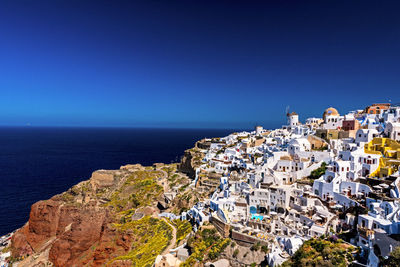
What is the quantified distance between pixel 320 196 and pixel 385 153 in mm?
10971

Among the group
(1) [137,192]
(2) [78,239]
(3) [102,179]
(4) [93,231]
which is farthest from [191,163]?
(2) [78,239]

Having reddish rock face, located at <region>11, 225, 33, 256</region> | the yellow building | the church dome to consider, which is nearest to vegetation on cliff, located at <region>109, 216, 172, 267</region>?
reddish rock face, located at <region>11, 225, 33, 256</region>

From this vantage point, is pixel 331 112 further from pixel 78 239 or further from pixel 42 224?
→ pixel 42 224

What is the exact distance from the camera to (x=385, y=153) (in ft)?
98.9

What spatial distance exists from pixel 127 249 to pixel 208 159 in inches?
1053

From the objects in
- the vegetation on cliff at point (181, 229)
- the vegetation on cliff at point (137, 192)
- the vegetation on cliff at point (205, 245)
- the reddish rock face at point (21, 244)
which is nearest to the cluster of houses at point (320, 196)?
the vegetation on cliff at point (181, 229)

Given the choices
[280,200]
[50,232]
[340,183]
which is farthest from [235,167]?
[50,232]

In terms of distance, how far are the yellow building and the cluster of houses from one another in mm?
90

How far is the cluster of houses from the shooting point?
20.9m

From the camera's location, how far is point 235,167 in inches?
1757

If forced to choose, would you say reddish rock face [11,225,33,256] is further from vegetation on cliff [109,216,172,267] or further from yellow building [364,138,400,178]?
yellow building [364,138,400,178]

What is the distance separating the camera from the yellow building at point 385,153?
1065 inches

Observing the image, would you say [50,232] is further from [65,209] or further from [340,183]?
[340,183]

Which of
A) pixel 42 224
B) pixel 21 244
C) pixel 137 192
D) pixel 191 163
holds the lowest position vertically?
pixel 21 244
